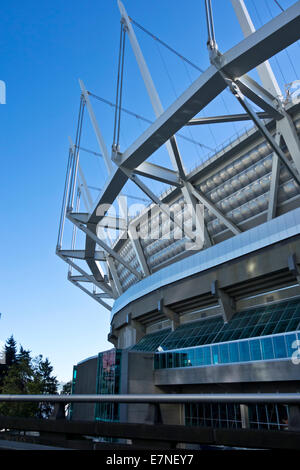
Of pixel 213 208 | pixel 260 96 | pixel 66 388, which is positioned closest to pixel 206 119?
pixel 260 96

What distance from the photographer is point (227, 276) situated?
27.7m

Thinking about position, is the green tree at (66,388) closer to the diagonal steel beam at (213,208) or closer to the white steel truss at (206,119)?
the white steel truss at (206,119)

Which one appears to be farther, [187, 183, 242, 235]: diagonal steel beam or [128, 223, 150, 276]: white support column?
[128, 223, 150, 276]: white support column

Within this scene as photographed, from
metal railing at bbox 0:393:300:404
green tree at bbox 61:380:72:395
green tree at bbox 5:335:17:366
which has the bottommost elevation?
metal railing at bbox 0:393:300:404

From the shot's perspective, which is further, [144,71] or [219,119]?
[144,71]

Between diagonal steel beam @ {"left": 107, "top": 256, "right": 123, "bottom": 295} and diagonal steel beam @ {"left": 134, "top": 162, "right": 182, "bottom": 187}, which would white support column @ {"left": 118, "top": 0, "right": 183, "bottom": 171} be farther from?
diagonal steel beam @ {"left": 107, "top": 256, "right": 123, "bottom": 295}

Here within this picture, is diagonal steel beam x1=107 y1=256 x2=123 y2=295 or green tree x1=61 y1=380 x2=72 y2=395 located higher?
diagonal steel beam x1=107 y1=256 x2=123 y2=295

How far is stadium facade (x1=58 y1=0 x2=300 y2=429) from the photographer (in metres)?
22.0

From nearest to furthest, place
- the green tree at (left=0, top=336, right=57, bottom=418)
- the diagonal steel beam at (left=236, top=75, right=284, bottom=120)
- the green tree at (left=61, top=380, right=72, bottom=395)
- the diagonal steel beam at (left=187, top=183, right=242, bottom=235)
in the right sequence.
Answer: the diagonal steel beam at (left=236, top=75, right=284, bottom=120), the diagonal steel beam at (left=187, top=183, right=242, bottom=235), the green tree at (left=0, top=336, right=57, bottom=418), the green tree at (left=61, top=380, right=72, bottom=395)

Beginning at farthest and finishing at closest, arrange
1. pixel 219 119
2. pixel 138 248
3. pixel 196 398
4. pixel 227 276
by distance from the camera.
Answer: pixel 138 248 < pixel 227 276 < pixel 219 119 < pixel 196 398

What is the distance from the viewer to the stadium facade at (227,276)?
72.1 ft

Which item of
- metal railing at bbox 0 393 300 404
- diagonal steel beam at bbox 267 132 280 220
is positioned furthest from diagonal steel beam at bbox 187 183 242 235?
metal railing at bbox 0 393 300 404

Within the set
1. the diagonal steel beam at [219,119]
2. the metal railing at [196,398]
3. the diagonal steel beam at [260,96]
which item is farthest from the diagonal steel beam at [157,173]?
the metal railing at [196,398]

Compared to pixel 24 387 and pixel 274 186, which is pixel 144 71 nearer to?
pixel 274 186
